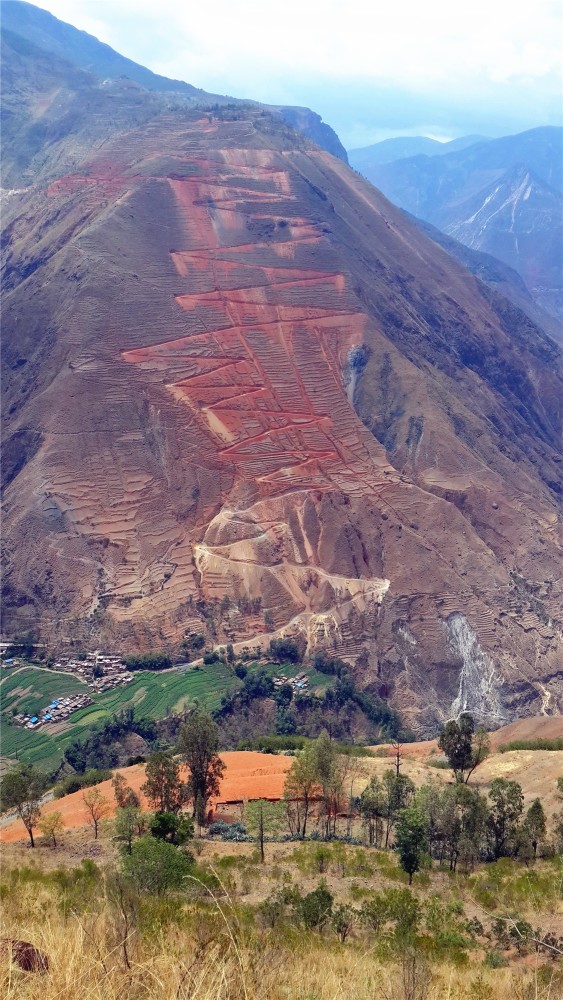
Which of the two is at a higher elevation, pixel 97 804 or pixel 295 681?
pixel 97 804

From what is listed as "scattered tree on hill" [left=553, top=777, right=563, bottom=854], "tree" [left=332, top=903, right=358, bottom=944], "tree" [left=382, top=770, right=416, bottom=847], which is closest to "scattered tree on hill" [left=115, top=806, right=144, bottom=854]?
"tree" [left=332, top=903, right=358, bottom=944]

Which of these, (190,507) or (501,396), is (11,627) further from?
(501,396)

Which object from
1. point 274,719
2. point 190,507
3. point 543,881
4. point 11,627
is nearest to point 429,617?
point 274,719

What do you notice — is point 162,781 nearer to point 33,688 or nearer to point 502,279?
point 33,688

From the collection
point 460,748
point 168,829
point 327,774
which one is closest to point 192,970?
point 168,829

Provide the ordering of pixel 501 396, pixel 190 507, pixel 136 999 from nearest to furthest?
pixel 136 999 → pixel 190 507 → pixel 501 396
